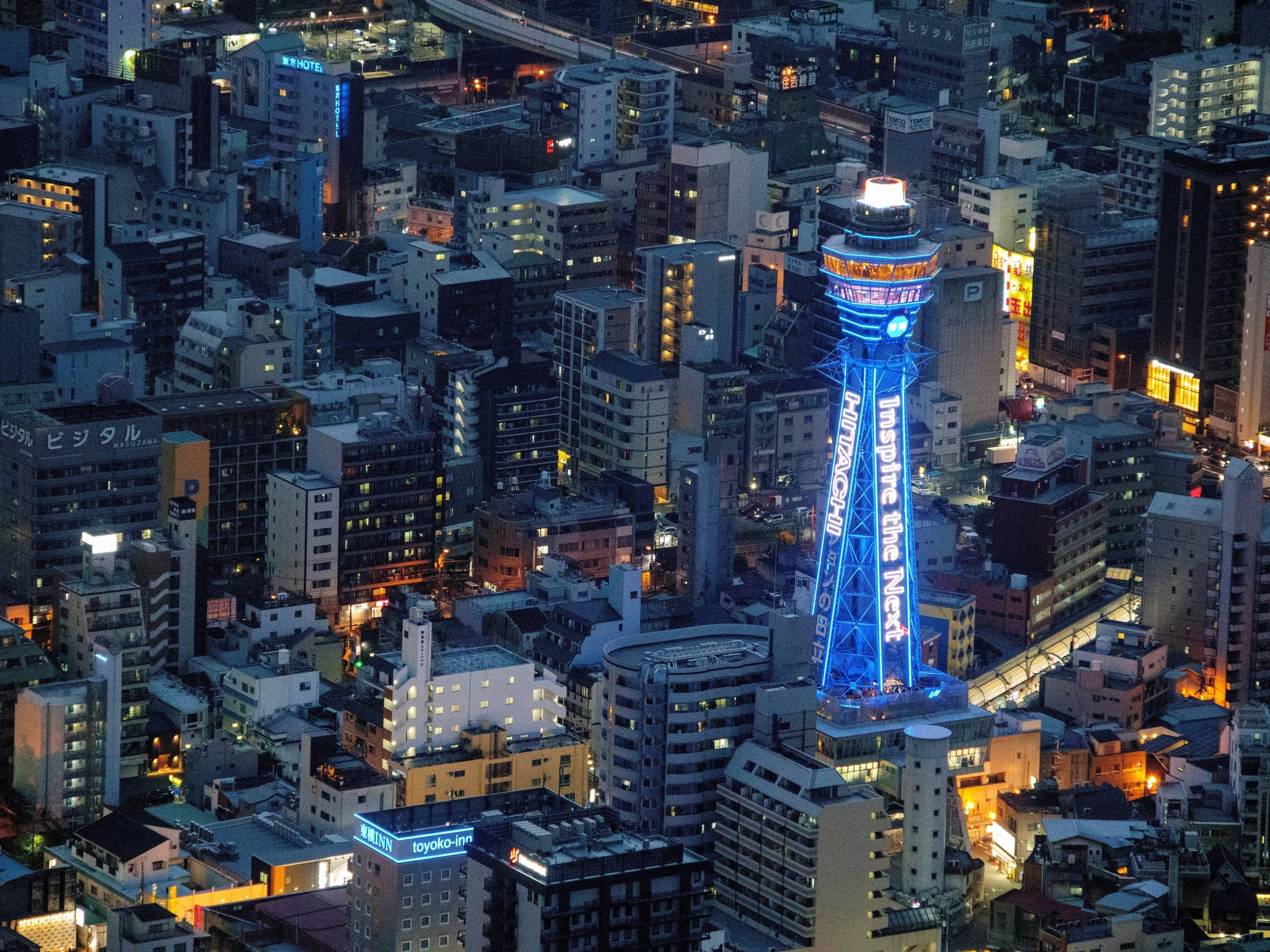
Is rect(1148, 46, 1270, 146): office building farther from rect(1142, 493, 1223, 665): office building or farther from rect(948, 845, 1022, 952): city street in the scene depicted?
rect(948, 845, 1022, 952): city street

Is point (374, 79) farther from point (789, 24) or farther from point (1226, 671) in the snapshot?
point (1226, 671)

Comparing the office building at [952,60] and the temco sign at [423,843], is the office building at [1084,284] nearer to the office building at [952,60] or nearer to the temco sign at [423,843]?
the office building at [952,60]

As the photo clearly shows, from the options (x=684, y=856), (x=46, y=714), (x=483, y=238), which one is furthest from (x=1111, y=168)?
(x=684, y=856)

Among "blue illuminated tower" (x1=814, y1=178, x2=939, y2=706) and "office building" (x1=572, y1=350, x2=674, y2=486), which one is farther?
"office building" (x1=572, y1=350, x2=674, y2=486)

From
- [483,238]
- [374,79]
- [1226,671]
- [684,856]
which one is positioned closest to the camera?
[684,856]

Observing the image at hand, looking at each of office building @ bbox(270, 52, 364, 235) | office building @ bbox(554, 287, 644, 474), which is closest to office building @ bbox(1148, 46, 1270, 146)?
office building @ bbox(270, 52, 364, 235)

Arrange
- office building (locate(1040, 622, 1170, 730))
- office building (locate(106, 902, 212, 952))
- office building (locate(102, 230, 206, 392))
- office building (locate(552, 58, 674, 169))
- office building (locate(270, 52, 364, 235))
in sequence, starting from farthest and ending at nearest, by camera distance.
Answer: office building (locate(552, 58, 674, 169)), office building (locate(270, 52, 364, 235)), office building (locate(102, 230, 206, 392)), office building (locate(1040, 622, 1170, 730)), office building (locate(106, 902, 212, 952))
